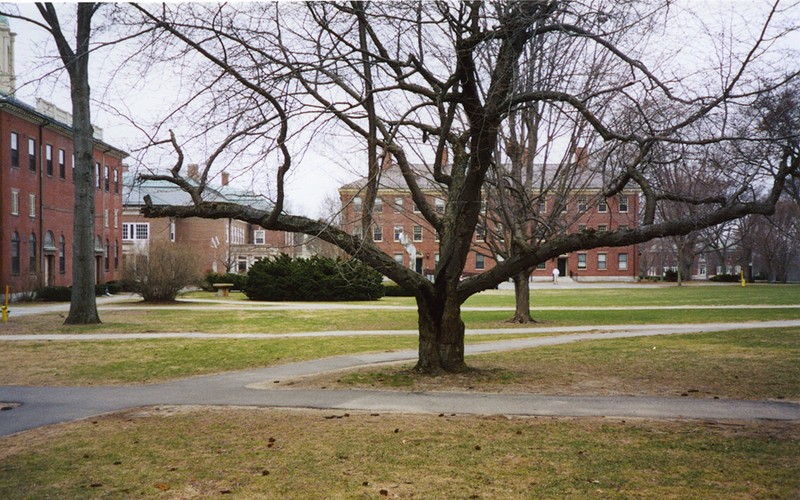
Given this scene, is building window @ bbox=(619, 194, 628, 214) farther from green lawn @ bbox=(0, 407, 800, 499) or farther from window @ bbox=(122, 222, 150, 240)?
window @ bbox=(122, 222, 150, 240)

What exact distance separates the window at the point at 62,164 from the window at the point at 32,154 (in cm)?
341

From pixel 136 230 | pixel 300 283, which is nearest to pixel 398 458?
pixel 300 283

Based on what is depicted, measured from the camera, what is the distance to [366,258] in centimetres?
1107

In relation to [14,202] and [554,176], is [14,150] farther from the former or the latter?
[554,176]

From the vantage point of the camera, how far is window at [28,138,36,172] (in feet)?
129

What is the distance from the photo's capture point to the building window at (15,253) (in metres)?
37.2

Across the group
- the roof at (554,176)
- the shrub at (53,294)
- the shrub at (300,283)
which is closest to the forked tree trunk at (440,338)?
the roof at (554,176)

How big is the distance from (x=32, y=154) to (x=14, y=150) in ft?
7.31

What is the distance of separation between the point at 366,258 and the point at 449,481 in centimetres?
527

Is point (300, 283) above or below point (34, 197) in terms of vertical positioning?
below

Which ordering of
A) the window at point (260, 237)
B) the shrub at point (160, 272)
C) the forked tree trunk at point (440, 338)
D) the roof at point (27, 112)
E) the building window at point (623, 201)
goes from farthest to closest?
the window at point (260, 237), the shrub at point (160, 272), the roof at point (27, 112), the building window at point (623, 201), the forked tree trunk at point (440, 338)

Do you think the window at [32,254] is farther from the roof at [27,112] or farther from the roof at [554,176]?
the roof at [554,176]

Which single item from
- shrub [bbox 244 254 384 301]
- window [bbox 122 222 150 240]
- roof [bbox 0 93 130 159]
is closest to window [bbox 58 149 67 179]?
roof [bbox 0 93 130 159]

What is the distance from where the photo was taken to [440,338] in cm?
1231
